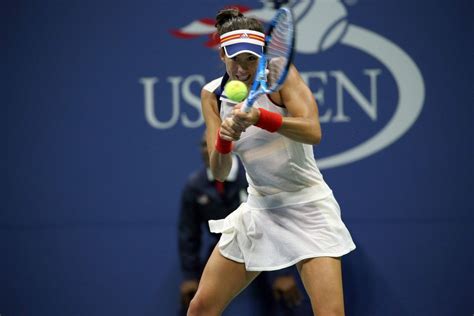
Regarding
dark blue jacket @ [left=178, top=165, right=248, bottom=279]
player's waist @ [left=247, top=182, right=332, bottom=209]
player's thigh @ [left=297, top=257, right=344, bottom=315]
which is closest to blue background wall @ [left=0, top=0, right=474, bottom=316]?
dark blue jacket @ [left=178, top=165, right=248, bottom=279]

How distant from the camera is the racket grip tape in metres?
2.70

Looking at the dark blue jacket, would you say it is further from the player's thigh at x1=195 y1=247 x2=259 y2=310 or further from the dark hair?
the dark hair

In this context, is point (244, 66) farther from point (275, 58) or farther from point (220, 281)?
point (220, 281)

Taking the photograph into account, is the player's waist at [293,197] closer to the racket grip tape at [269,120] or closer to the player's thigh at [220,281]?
the player's thigh at [220,281]

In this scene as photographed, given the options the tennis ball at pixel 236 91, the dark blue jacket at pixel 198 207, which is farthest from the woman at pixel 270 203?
the dark blue jacket at pixel 198 207

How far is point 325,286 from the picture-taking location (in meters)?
3.01

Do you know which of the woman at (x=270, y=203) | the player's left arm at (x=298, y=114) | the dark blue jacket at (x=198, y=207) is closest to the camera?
the player's left arm at (x=298, y=114)

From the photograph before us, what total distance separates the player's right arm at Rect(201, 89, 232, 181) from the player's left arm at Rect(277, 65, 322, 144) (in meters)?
0.27

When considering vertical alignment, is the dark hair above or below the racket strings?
above

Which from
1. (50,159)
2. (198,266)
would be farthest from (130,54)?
(198,266)

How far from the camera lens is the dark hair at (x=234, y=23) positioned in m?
2.97

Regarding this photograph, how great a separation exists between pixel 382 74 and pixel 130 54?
1.40 meters

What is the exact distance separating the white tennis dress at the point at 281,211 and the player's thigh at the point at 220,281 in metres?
0.03

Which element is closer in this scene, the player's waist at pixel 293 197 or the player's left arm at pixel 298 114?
the player's left arm at pixel 298 114
